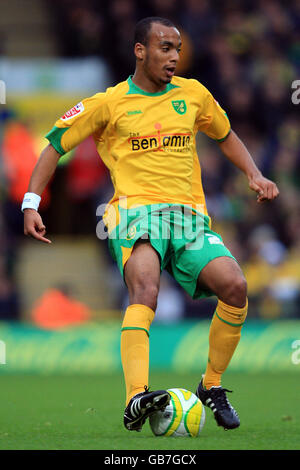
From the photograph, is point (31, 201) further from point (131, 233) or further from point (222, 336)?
point (222, 336)

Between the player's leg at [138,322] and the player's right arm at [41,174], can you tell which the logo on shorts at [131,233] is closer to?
the player's leg at [138,322]

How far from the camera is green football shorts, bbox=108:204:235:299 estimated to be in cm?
564

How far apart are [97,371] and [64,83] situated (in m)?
6.04

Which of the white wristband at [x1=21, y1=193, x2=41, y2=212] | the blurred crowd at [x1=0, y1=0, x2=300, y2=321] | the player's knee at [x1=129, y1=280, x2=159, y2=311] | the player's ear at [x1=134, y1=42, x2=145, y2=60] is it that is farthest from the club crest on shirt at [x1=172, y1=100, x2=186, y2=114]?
the blurred crowd at [x1=0, y1=0, x2=300, y2=321]

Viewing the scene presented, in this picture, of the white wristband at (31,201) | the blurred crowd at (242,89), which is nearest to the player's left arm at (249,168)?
the white wristband at (31,201)

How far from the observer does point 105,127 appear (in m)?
5.91

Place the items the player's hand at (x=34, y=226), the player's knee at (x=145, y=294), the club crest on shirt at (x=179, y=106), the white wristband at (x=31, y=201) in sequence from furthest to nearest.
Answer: the club crest on shirt at (x=179, y=106)
the white wristband at (x=31, y=201)
the player's hand at (x=34, y=226)
the player's knee at (x=145, y=294)

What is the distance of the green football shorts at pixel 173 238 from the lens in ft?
18.5

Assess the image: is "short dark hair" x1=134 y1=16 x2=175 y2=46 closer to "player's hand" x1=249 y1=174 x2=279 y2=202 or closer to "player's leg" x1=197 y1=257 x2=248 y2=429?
"player's hand" x1=249 y1=174 x2=279 y2=202

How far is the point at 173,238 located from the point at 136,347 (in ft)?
2.43

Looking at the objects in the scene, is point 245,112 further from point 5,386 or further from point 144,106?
point 144,106

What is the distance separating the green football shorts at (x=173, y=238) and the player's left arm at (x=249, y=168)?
40 cm

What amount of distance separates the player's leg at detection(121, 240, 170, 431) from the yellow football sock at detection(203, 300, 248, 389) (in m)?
0.52
